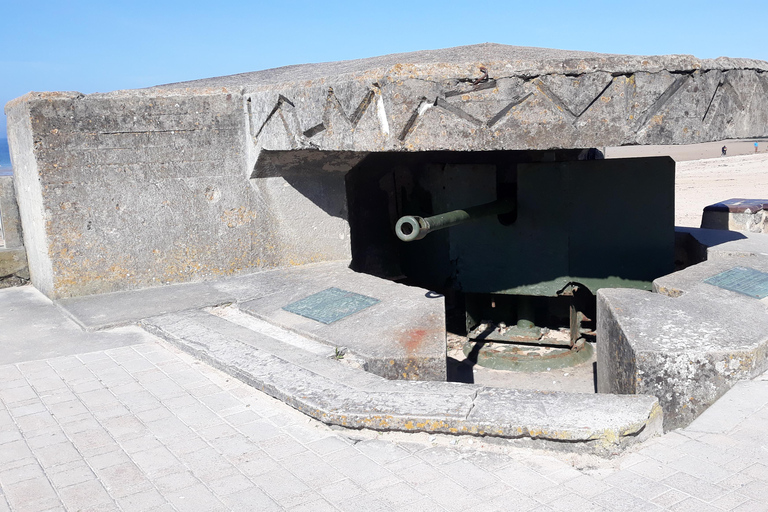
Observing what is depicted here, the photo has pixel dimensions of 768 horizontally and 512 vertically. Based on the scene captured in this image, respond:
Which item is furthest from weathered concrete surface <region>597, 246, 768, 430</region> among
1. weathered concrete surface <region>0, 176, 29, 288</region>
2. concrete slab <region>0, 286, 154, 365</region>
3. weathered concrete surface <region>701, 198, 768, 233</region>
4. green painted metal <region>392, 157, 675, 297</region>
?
weathered concrete surface <region>0, 176, 29, 288</region>

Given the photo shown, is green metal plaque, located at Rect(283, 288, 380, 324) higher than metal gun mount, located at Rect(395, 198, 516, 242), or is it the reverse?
metal gun mount, located at Rect(395, 198, 516, 242)

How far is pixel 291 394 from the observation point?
264 cm

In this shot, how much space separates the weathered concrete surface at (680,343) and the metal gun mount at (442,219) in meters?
1.08

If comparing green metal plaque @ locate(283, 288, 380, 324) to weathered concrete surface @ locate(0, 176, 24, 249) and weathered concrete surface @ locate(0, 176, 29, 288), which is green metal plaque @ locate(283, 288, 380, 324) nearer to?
weathered concrete surface @ locate(0, 176, 29, 288)

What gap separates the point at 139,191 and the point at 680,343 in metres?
3.34

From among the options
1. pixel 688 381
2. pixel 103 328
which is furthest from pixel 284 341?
pixel 688 381

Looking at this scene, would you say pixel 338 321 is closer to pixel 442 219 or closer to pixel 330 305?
pixel 330 305

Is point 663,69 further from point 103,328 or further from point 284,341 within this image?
point 103,328

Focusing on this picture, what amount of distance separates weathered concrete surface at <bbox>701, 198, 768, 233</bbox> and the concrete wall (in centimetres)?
411

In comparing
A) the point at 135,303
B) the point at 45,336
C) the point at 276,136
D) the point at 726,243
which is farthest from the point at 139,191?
the point at 726,243

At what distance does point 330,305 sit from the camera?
12.7 ft

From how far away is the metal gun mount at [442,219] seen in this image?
147 inches

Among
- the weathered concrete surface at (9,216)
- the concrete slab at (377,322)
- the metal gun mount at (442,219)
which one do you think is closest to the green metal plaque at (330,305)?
the concrete slab at (377,322)

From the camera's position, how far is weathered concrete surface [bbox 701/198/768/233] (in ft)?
20.0
